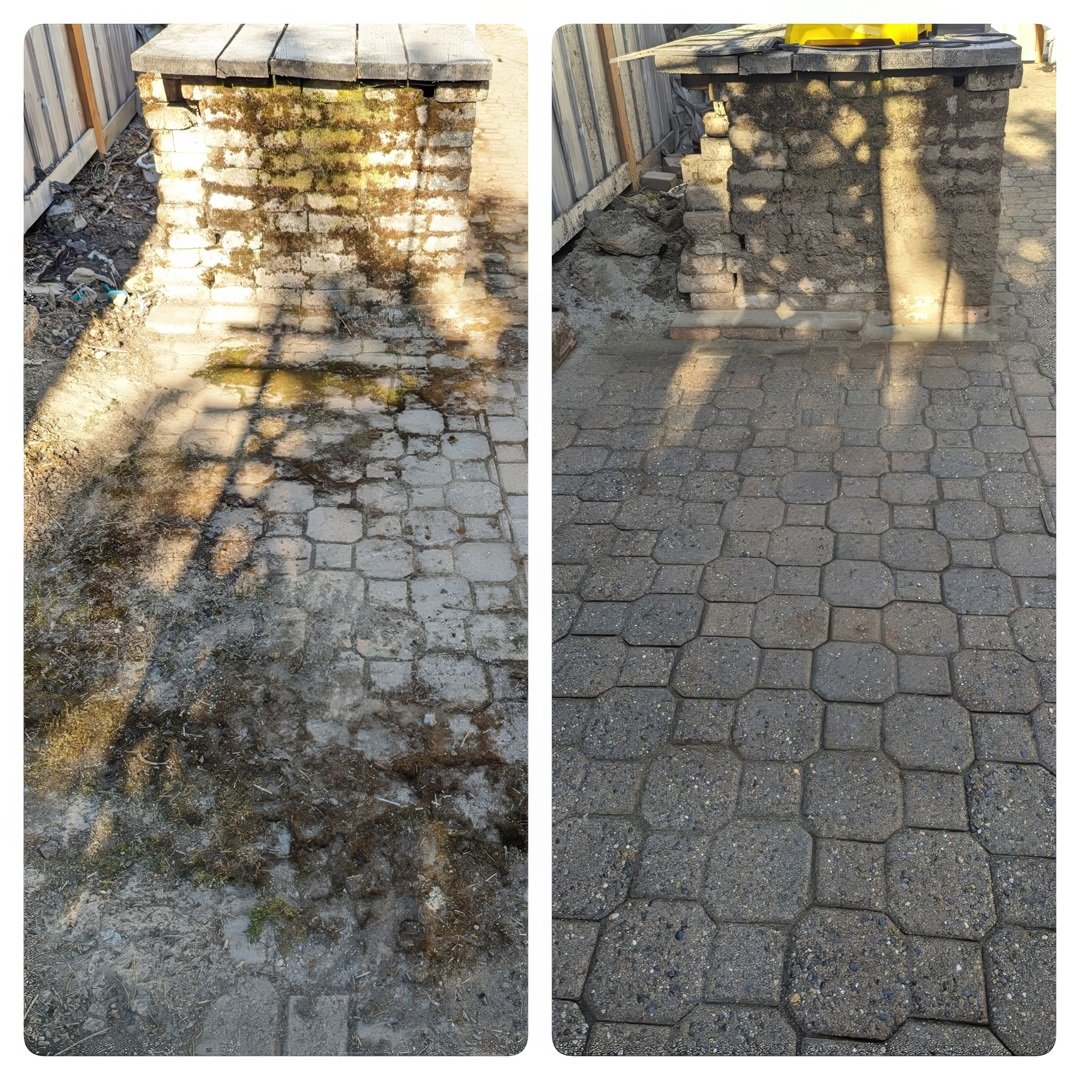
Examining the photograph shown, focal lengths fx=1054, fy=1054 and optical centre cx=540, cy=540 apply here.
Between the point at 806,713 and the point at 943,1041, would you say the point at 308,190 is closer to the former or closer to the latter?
the point at 806,713

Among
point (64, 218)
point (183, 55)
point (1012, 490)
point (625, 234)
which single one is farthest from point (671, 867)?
point (64, 218)

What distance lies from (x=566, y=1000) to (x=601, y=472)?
8.41 feet

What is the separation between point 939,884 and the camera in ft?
8.94

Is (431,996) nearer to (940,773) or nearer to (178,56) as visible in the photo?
(940,773)

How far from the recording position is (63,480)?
13.0 ft

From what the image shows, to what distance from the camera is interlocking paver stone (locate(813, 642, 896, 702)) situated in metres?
3.36

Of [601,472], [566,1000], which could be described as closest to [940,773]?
[566,1000]

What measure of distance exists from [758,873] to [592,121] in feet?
18.9

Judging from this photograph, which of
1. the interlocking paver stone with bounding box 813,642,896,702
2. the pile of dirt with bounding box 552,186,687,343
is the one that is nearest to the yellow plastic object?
the pile of dirt with bounding box 552,186,687,343

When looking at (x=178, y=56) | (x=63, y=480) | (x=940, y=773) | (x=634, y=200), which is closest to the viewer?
(x=940, y=773)

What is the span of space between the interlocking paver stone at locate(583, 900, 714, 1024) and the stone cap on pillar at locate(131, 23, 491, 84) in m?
3.42

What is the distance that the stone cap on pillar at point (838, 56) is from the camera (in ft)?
16.1
